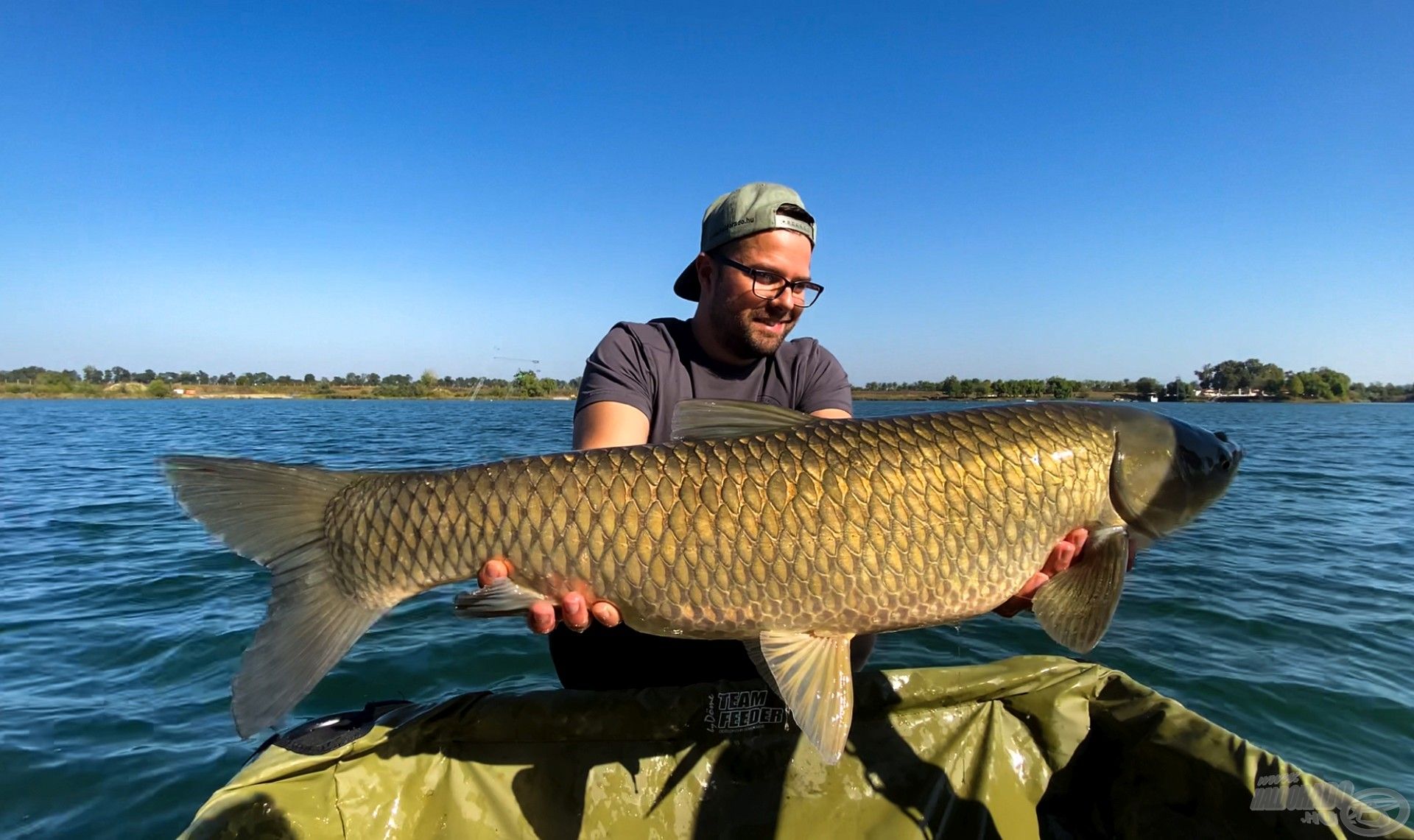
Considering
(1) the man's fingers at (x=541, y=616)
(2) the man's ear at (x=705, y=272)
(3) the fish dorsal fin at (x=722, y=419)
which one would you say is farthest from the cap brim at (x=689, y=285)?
(1) the man's fingers at (x=541, y=616)

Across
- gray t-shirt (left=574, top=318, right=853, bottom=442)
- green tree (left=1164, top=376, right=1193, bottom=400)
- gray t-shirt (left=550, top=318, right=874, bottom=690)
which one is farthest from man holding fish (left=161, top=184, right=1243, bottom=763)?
green tree (left=1164, top=376, right=1193, bottom=400)

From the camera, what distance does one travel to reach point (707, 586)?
6.09 ft

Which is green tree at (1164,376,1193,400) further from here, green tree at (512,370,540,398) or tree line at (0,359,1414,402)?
green tree at (512,370,540,398)

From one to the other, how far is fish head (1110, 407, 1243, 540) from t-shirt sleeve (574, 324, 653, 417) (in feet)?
5.53

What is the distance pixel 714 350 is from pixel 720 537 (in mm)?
1354

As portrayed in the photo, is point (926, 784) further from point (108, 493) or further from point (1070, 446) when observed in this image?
point (108, 493)

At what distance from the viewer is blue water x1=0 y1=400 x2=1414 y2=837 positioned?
138 inches

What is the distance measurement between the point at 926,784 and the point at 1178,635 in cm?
421

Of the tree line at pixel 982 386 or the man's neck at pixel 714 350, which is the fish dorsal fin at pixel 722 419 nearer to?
the man's neck at pixel 714 350

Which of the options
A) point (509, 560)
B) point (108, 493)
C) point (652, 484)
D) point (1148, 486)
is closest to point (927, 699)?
point (1148, 486)

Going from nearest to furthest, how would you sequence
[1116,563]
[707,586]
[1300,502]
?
[707,586] → [1116,563] → [1300,502]

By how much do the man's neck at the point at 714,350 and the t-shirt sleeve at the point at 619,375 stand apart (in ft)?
0.96

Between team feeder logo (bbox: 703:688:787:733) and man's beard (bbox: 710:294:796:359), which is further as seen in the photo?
man's beard (bbox: 710:294:796:359)

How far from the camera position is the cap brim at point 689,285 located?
3.22 metres
